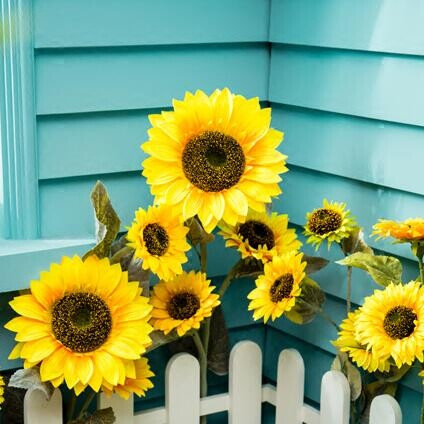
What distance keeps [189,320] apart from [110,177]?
0.31 metres

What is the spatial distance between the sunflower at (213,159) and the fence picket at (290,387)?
15.2 inches

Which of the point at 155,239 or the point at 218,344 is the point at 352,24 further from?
the point at 218,344

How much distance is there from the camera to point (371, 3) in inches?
67.3

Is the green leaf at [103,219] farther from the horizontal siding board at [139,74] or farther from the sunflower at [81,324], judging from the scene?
the horizontal siding board at [139,74]

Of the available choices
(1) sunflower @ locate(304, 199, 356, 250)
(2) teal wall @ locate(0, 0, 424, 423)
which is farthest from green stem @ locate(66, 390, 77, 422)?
(1) sunflower @ locate(304, 199, 356, 250)

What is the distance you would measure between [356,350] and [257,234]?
0.27m

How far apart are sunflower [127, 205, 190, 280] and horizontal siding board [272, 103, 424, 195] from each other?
0.35 meters

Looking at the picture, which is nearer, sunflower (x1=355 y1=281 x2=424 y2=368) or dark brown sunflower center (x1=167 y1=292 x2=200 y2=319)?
sunflower (x1=355 y1=281 x2=424 y2=368)

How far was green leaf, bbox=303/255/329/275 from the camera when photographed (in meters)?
1.80

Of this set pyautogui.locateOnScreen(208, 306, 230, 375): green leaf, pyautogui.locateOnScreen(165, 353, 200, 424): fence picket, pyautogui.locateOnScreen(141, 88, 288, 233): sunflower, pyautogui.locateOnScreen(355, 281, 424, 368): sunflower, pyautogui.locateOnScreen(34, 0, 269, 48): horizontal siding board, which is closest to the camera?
pyautogui.locateOnScreen(355, 281, 424, 368): sunflower

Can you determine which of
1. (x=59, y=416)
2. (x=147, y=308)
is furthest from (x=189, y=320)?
(x=59, y=416)

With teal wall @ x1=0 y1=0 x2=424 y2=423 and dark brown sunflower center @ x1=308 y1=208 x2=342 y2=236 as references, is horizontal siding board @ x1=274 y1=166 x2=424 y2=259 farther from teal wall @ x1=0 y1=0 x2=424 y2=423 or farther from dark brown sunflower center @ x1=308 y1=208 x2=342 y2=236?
dark brown sunflower center @ x1=308 y1=208 x2=342 y2=236

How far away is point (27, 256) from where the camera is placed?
167cm

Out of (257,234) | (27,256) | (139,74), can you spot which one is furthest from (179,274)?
(139,74)
